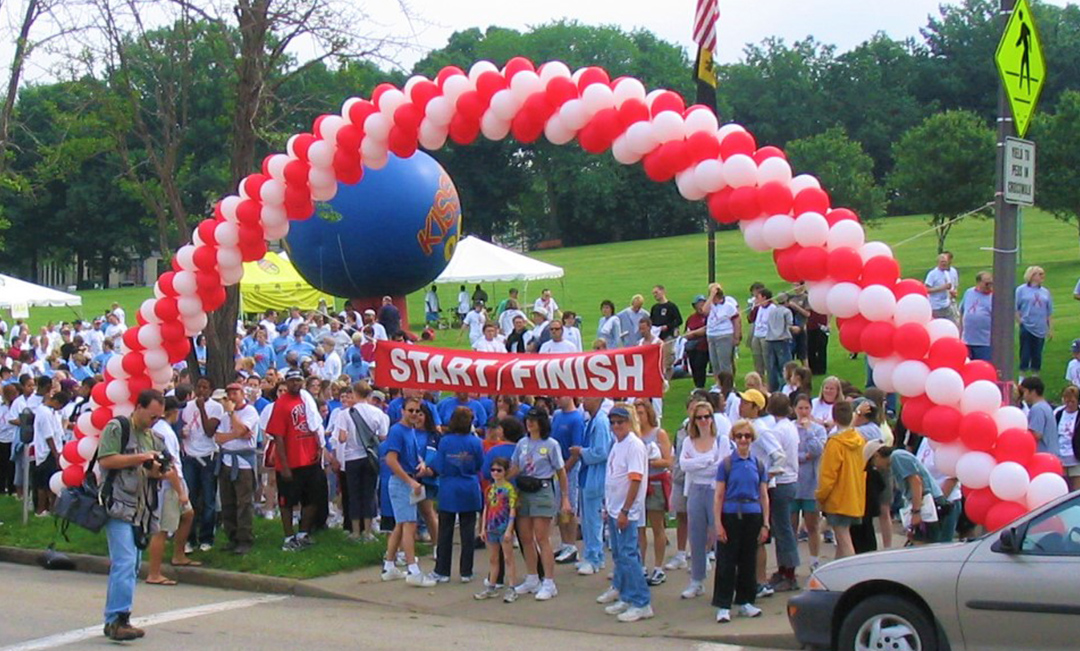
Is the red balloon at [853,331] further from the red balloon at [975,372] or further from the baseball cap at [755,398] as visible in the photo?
the baseball cap at [755,398]

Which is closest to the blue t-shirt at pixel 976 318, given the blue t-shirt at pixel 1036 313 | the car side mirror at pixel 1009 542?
the blue t-shirt at pixel 1036 313

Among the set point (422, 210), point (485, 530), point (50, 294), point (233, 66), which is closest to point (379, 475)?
point (485, 530)

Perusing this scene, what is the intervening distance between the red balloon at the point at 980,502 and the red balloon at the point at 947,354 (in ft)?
2.82

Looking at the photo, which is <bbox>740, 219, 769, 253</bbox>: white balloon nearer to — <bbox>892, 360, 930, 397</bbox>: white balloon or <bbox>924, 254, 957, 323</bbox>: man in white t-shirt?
<bbox>892, 360, 930, 397</bbox>: white balloon

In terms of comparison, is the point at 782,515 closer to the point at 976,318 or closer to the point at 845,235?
the point at 845,235

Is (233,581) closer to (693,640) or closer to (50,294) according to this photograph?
(693,640)

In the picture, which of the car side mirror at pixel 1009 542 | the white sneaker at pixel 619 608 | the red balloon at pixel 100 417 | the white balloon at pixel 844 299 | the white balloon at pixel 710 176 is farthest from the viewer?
the red balloon at pixel 100 417

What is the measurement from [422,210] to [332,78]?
6.18m

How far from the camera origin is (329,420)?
15188mm

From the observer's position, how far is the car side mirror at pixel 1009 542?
8047mm

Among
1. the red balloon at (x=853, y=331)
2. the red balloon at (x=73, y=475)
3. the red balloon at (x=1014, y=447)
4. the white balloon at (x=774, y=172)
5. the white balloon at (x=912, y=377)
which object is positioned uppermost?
the white balloon at (x=774, y=172)

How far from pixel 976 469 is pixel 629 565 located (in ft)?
10.4

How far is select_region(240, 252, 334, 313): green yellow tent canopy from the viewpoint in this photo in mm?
39219

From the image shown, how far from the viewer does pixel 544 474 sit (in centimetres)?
1206
